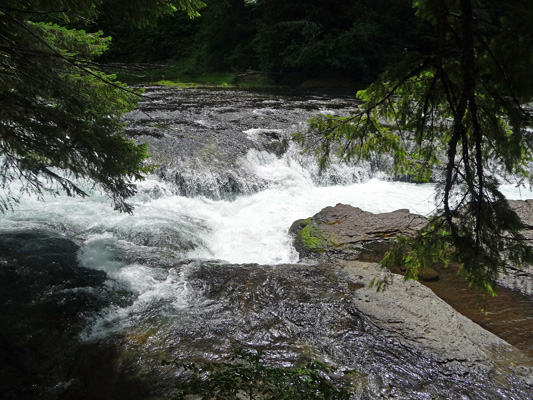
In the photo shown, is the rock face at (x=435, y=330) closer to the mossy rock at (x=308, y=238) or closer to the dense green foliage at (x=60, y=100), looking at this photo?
the mossy rock at (x=308, y=238)

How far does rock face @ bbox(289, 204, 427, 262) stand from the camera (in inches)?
290

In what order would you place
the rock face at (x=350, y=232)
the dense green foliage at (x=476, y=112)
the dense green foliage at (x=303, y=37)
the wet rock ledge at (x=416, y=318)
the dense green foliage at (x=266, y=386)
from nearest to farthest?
1. the dense green foliage at (x=476, y=112)
2. the dense green foliage at (x=266, y=386)
3. the wet rock ledge at (x=416, y=318)
4. the rock face at (x=350, y=232)
5. the dense green foliage at (x=303, y=37)

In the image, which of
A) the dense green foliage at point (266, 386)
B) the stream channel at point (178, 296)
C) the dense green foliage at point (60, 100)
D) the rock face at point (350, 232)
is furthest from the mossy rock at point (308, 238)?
the dense green foliage at point (266, 386)

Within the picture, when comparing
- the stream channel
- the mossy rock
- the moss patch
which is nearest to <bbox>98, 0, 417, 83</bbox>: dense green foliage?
the stream channel

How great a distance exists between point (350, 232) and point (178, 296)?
3.75 m

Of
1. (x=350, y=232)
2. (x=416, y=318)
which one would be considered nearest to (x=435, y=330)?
(x=416, y=318)

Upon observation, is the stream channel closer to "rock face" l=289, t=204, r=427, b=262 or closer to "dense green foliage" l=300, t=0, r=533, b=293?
"rock face" l=289, t=204, r=427, b=262

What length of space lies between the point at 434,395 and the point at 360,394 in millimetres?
739

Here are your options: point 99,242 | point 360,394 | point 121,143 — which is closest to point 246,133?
point 99,242

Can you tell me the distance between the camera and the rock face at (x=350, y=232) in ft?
24.2

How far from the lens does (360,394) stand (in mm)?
3936

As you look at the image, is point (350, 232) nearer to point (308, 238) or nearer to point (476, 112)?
point (308, 238)

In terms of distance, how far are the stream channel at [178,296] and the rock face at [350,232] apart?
0.38 meters

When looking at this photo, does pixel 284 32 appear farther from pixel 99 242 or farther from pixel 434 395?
pixel 434 395
